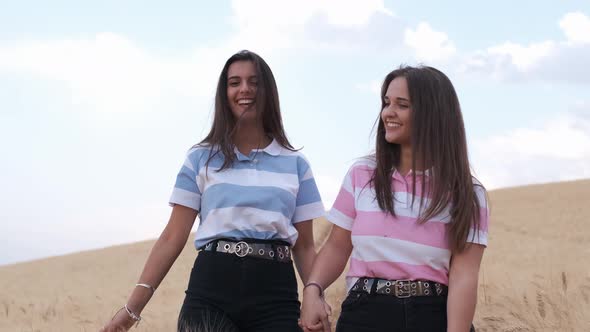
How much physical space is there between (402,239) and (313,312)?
491 millimetres

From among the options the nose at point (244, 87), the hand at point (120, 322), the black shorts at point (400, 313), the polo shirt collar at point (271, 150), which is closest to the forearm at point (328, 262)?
the black shorts at point (400, 313)

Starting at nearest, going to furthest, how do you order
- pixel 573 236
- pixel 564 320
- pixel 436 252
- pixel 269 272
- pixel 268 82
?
pixel 436 252 < pixel 269 272 < pixel 268 82 < pixel 564 320 < pixel 573 236

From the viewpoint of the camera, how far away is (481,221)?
10.9ft

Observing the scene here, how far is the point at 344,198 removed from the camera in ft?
11.4

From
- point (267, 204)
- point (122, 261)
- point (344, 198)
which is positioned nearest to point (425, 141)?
point (344, 198)

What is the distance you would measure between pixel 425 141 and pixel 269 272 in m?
0.95

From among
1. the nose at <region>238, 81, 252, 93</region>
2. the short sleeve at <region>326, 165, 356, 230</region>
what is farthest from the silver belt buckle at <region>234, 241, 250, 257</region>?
the nose at <region>238, 81, 252, 93</region>

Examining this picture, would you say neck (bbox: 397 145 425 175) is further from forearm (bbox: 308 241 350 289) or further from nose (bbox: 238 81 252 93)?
nose (bbox: 238 81 252 93)

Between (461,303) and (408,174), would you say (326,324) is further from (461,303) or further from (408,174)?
(408,174)

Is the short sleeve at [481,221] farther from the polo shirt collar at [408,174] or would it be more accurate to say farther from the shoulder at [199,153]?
the shoulder at [199,153]

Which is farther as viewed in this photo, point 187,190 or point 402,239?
point 187,190

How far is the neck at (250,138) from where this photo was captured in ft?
13.5

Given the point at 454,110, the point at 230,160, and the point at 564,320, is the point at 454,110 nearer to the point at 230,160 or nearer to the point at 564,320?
the point at 230,160

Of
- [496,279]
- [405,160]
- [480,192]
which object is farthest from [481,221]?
[496,279]
